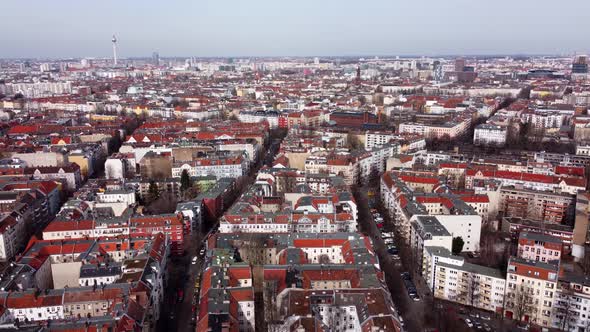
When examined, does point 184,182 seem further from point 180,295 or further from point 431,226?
point 431,226

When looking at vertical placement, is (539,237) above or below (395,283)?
above

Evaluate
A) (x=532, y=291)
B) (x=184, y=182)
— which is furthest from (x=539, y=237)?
(x=184, y=182)

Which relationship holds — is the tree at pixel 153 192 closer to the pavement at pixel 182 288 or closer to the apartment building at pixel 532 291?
the pavement at pixel 182 288

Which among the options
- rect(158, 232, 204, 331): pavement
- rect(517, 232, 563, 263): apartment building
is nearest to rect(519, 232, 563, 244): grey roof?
rect(517, 232, 563, 263): apartment building

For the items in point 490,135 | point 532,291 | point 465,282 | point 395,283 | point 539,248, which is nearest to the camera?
point 532,291

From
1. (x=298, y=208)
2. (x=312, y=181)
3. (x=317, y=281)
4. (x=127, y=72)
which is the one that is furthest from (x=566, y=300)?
(x=127, y=72)

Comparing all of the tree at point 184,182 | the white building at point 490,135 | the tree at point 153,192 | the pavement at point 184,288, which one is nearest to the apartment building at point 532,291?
the pavement at point 184,288

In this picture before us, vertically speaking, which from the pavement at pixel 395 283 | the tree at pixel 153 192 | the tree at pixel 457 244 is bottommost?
the pavement at pixel 395 283

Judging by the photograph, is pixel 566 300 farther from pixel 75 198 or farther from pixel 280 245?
Answer: pixel 75 198

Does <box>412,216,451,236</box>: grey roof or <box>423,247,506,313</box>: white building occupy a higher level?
<box>412,216,451,236</box>: grey roof

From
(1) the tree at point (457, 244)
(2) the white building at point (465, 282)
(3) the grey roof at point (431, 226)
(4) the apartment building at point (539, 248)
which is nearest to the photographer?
(2) the white building at point (465, 282)

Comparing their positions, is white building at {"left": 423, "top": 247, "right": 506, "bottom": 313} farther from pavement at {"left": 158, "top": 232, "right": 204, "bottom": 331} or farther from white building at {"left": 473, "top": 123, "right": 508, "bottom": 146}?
white building at {"left": 473, "top": 123, "right": 508, "bottom": 146}
